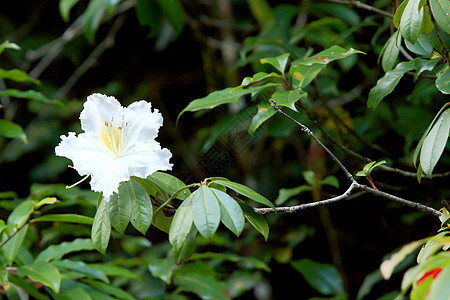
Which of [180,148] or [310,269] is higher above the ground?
[180,148]

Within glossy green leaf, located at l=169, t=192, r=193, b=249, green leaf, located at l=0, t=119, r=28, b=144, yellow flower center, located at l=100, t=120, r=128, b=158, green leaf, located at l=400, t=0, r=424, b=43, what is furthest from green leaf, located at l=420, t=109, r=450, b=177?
green leaf, located at l=0, t=119, r=28, b=144

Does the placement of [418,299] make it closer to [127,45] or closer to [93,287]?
[93,287]

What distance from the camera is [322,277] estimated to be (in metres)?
1.46

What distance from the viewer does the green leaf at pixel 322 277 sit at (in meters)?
1.43

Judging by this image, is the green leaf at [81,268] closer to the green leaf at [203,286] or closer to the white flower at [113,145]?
the green leaf at [203,286]

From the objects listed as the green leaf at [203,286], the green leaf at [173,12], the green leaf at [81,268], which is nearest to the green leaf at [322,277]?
the green leaf at [203,286]

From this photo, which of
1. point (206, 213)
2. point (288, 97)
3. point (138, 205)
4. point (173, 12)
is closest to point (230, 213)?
point (206, 213)

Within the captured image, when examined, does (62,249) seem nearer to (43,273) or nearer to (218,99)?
(43,273)

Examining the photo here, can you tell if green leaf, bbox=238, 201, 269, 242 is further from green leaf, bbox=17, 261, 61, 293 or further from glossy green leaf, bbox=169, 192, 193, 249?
green leaf, bbox=17, 261, 61, 293

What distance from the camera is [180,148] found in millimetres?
2104

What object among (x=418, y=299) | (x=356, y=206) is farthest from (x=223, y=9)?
(x=418, y=299)

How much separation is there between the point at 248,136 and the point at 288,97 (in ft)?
1.03

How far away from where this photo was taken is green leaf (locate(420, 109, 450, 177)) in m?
0.71

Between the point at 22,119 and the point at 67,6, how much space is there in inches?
43.0
